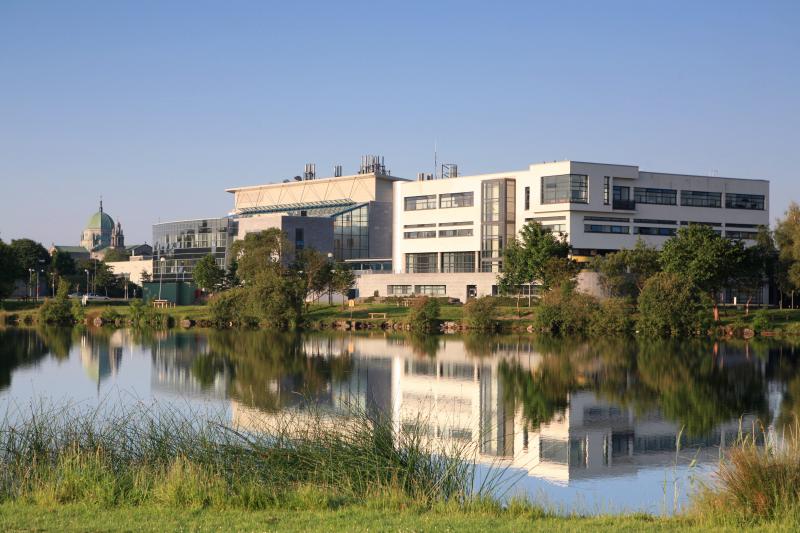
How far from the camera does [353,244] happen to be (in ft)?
402

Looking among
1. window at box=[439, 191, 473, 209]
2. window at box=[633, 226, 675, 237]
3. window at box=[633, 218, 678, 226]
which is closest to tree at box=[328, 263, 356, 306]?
window at box=[439, 191, 473, 209]

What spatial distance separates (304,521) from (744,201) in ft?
316

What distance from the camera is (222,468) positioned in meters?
16.9

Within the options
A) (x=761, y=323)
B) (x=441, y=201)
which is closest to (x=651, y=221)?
(x=441, y=201)

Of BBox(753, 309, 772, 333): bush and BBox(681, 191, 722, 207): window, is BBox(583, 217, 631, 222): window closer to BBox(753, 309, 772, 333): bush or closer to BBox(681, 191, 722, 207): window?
BBox(681, 191, 722, 207): window

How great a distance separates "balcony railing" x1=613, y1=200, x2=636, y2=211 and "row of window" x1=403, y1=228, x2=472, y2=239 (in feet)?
54.2

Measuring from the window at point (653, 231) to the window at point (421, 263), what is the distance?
23496 millimetres

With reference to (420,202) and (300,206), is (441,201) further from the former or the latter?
(300,206)

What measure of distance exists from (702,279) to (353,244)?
54694mm

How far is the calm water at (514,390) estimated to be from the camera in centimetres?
2306

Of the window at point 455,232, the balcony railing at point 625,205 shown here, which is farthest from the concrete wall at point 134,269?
the balcony railing at point 625,205

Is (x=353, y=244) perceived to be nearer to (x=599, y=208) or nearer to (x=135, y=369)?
(x=599, y=208)

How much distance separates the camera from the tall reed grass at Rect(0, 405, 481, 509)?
15.3 metres

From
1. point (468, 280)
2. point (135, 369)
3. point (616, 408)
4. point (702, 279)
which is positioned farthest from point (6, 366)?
point (468, 280)
